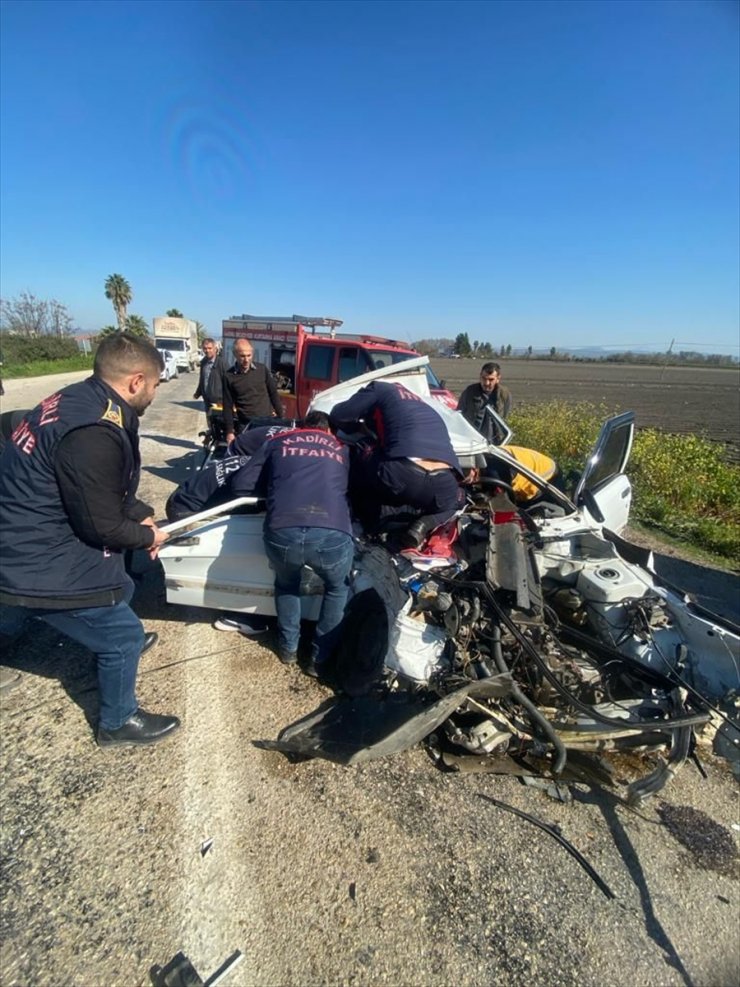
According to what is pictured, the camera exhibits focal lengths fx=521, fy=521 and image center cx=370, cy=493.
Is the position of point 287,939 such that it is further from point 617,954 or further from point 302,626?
point 302,626

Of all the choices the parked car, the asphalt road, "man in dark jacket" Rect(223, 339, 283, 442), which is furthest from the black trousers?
the parked car

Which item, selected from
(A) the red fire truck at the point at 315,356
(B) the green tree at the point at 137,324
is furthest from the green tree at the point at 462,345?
(A) the red fire truck at the point at 315,356

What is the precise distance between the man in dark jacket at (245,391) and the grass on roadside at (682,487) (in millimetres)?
4659

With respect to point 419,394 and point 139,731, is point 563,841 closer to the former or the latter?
point 139,731

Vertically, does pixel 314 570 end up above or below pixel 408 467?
below

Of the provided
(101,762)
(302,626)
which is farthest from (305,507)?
(101,762)

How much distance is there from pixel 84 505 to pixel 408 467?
1.75 metres

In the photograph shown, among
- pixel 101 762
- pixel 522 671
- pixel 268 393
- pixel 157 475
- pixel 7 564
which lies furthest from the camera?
pixel 157 475

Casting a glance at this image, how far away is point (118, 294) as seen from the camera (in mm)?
58688

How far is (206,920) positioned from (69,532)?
1.54 metres

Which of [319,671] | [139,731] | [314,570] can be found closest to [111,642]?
[139,731]

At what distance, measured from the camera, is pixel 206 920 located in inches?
72.8

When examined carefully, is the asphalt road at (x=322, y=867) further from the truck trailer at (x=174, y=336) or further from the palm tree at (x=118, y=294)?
the palm tree at (x=118, y=294)

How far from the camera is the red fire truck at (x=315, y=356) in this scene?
29.5 feet
